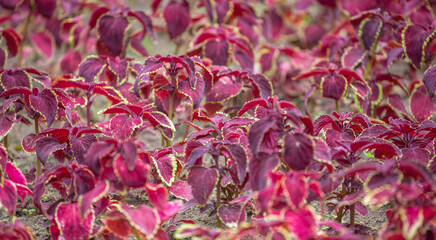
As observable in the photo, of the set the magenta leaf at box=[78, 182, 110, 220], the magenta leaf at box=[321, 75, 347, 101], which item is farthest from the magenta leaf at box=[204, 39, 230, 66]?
the magenta leaf at box=[78, 182, 110, 220]

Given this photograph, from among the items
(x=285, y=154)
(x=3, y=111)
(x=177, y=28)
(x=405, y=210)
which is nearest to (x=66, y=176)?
(x=3, y=111)

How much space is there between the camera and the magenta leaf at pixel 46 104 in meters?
1.75

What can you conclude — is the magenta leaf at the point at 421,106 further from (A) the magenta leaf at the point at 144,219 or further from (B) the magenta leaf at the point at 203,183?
(A) the magenta leaf at the point at 144,219

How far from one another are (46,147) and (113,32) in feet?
2.69

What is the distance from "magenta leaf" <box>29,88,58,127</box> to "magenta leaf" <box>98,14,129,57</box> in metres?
0.65

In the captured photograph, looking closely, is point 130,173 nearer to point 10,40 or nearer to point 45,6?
point 10,40

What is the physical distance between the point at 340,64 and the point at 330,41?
0.78ft

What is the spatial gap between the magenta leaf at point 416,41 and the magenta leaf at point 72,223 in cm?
140


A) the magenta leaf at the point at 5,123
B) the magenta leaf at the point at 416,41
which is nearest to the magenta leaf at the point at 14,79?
the magenta leaf at the point at 5,123

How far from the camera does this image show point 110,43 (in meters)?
2.40

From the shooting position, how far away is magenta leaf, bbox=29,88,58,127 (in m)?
1.75

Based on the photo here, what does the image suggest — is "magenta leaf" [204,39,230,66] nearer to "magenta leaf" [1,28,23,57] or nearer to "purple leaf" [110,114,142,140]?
"purple leaf" [110,114,142,140]

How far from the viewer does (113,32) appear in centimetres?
239

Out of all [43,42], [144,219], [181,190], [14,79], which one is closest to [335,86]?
[181,190]
